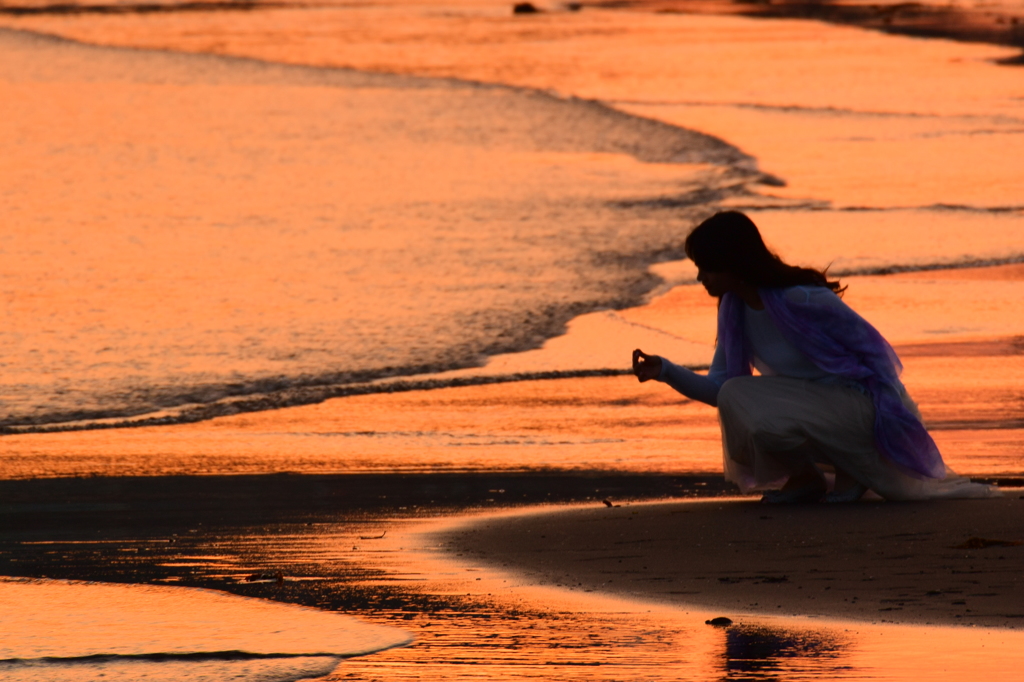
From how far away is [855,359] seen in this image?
5.86m

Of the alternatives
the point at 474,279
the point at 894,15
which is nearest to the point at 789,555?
the point at 474,279

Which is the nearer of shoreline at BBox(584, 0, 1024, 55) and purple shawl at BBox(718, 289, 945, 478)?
purple shawl at BBox(718, 289, 945, 478)

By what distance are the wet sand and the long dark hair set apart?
2.23 feet

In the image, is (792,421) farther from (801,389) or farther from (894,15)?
(894,15)

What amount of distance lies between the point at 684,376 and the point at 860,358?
0.52m

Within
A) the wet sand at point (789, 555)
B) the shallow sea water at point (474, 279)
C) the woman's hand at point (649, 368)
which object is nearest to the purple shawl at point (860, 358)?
the wet sand at point (789, 555)

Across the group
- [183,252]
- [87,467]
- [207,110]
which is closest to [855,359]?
[87,467]

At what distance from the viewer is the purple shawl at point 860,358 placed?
5.78 meters

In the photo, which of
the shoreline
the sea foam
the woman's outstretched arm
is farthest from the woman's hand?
the shoreline

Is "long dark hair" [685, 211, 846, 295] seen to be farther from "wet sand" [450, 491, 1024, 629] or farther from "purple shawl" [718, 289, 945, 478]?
"wet sand" [450, 491, 1024, 629]

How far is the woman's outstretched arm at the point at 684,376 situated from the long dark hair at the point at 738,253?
0.31m

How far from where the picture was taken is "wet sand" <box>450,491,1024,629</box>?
4703mm

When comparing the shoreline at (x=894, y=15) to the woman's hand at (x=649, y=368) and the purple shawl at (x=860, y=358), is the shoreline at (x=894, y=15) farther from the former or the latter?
the woman's hand at (x=649, y=368)

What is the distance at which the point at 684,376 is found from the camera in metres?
5.87
